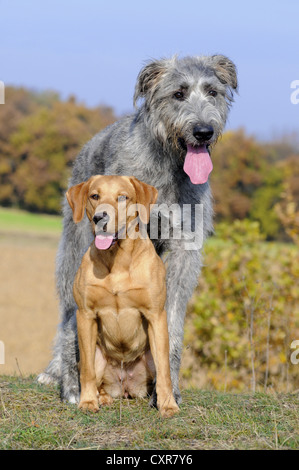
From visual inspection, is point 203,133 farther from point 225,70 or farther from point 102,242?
point 102,242

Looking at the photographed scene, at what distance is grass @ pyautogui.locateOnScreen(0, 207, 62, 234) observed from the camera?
40.5 metres

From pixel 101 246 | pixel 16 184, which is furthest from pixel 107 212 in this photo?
pixel 16 184

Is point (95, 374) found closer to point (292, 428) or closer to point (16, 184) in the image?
point (292, 428)

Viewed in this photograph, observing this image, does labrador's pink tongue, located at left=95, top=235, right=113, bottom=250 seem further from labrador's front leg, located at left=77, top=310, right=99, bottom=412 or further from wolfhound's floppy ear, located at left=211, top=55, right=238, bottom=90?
wolfhound's floppy ear, located at left=211, top=55, right=238, bottom=90

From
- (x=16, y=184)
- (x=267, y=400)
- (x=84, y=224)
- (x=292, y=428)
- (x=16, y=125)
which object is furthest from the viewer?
(x=16, y=125)

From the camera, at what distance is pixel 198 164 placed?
5.15 metres

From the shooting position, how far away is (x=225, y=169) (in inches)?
1684

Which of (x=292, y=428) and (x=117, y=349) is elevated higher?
(x=117, y=349)

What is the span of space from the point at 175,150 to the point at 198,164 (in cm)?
27

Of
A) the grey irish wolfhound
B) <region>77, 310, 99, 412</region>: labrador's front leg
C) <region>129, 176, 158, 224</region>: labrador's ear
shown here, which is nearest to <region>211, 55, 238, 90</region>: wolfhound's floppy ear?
the grey irish wolfhound

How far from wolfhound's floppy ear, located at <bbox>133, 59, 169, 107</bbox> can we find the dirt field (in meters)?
5.23

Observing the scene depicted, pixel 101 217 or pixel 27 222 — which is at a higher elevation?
pixel 27 222

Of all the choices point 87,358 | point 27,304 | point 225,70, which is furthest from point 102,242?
point 27,304

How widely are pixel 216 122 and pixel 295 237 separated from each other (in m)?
4.47
